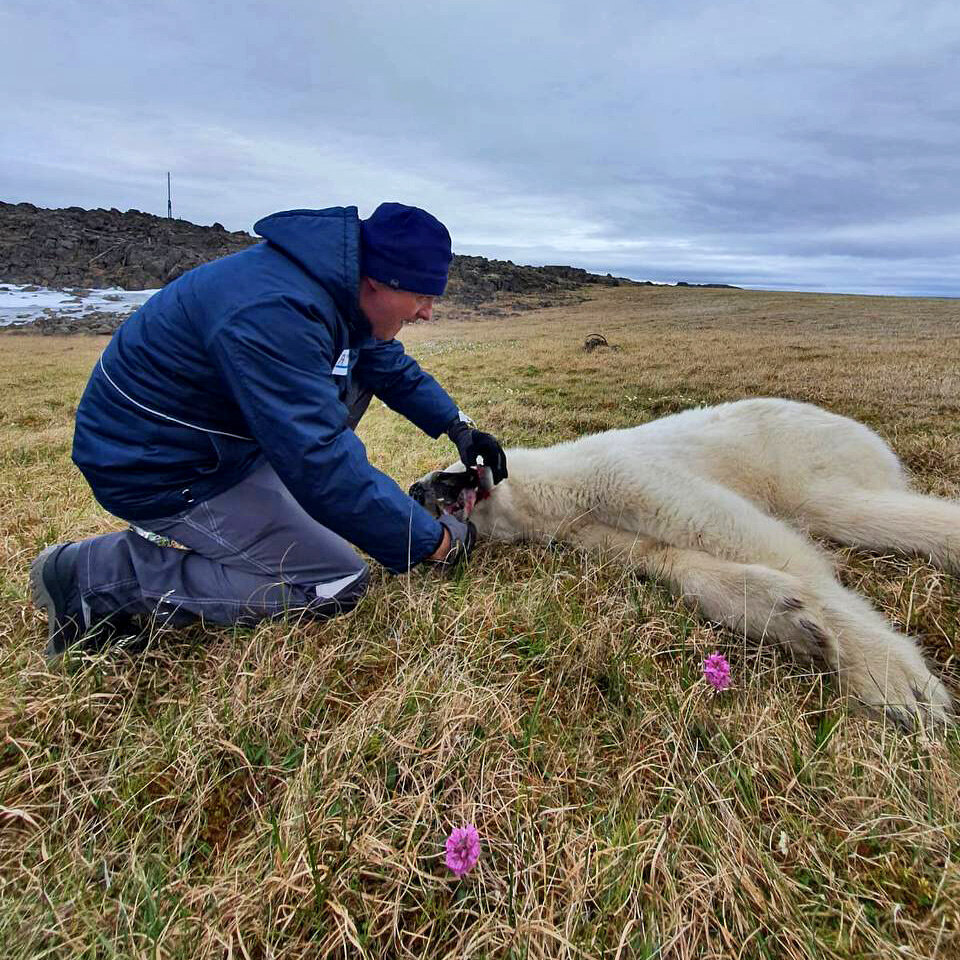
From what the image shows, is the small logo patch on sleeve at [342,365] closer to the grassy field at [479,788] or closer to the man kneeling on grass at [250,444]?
the man kneeling on grass at [250,444]

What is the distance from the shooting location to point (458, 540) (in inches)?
130

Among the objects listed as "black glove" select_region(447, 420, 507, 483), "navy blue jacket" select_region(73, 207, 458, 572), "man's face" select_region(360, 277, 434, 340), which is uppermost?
"man's face" select_region(360, 277, 434, 340)

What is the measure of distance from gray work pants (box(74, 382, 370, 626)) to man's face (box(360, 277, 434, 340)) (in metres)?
0.99

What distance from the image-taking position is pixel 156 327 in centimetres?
276

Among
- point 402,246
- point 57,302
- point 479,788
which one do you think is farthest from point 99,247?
point 479,788

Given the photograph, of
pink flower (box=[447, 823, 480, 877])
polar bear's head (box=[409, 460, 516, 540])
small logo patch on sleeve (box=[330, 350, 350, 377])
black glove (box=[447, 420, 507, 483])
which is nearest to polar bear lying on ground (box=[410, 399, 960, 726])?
polar bear's head (box=[409, 460, 516, 540])

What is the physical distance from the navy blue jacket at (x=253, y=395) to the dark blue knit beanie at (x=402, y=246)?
0.10 meters

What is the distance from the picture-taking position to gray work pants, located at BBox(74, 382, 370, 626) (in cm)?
289

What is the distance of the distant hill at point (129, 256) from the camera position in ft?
216

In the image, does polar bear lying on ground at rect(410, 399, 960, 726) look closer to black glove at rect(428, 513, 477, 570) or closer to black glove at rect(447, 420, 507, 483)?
black glove at rect(447, 420, 507, 483)

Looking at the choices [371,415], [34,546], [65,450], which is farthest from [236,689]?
[371,415]

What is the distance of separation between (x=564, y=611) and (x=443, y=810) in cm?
119

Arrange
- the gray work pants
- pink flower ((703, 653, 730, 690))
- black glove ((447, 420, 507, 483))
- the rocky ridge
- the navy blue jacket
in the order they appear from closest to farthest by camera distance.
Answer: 1. pink flower ((703, 653, 730, 690))
2. the navy blue jacket
3. the gray work pants
4. black glove ((447, 420, 507, 483))
5. the rocky ridge

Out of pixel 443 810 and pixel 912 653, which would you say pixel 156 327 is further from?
pixel 912 653
